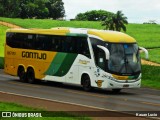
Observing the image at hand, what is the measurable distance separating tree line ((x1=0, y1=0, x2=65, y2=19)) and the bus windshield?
11676cm

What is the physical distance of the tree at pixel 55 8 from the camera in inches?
6531

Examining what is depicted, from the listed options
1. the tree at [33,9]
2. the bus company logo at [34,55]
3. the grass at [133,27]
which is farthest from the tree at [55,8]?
the bus company logo at [34,55]

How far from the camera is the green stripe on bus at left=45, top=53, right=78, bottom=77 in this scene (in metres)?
29.9

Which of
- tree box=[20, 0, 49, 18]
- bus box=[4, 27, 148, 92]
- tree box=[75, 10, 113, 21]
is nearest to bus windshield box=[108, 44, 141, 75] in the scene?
bus box=[4, 27, 148, 92]

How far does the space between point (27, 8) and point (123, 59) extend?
401ft

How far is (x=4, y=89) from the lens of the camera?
27.6 metres

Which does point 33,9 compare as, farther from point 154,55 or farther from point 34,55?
point 34,55

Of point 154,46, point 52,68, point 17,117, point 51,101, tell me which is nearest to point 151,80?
point 52,68

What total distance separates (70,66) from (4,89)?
15.2 ft

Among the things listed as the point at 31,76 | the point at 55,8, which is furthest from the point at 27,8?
the point at 31,76

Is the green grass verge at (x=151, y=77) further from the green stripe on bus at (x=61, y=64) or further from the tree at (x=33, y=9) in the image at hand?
the tree at (x=33, y=9)

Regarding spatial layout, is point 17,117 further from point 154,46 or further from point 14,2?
point 14,2

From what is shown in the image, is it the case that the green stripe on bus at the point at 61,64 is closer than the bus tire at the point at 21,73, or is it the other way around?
the green stripe on bus at the point at 61,64

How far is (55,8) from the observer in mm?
167000
